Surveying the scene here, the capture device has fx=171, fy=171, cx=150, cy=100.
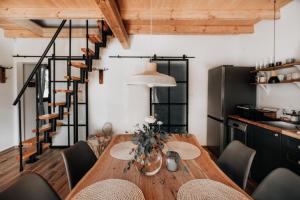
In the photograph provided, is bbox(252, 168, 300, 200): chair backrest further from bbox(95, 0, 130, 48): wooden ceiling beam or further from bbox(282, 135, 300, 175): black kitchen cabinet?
bbox(95, 0, 130, 48): wooden ceiling beam

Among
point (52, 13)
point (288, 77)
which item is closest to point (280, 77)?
point (288, 77)

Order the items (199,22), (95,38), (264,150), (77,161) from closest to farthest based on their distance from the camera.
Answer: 1. (77,161)
2. (264,150)
3. (95,38)
4. (199,22)

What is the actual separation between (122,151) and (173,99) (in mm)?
2420

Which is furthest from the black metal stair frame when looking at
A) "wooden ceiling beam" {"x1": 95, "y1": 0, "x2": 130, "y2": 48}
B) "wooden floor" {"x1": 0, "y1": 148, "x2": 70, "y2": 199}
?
"wooden ceiling beam" {"x1": 95, "y1": 0, "x2": 130, "y2": 48}

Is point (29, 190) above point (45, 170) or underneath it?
above

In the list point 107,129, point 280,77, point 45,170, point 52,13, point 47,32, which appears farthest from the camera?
point 107,129

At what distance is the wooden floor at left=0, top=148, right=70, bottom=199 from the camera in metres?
2.47

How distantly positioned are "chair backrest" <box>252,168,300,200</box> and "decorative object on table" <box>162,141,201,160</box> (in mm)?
595

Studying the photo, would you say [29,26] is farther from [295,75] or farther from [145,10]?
[295,75]

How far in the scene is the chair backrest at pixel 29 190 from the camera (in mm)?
885

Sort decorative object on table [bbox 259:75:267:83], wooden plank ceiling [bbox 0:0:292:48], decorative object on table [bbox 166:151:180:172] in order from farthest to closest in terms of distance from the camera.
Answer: decorative object on table [bbox 259:75:267:83] < wooden plank ceiling [bbox 0:0:292:48] < decorative object on table [bbox 166:151:180:172]

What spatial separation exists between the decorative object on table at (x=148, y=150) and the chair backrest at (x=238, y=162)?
73cm

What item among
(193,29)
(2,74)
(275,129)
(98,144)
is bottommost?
(98,144)

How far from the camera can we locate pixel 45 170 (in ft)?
9.52
